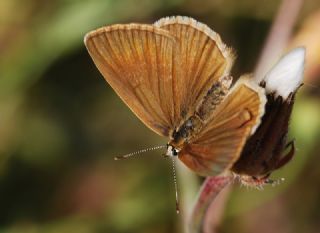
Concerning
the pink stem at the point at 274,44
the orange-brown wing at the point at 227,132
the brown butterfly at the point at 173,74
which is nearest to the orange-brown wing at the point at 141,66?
the brown butterfly at the point at 173,74

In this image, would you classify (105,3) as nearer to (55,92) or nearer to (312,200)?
(55,92)

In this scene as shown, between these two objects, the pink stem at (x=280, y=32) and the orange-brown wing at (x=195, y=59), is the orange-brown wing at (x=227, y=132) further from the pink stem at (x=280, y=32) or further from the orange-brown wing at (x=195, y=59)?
the pink stem at (x=280, y=32)

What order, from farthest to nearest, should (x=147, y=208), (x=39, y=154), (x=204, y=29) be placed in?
(x=39, y=154), (x=147, y=208), (x=204, y=29)

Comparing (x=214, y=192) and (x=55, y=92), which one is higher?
(x=214, y=192)

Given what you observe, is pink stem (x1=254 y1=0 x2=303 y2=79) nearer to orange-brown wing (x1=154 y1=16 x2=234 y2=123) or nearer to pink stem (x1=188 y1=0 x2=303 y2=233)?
pink stem (x1=188 y1=0 x2=303 y2=233)

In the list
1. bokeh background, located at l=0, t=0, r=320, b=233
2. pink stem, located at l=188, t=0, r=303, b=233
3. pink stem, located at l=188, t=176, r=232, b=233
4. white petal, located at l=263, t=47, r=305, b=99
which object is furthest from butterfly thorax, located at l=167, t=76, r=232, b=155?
bokeh background, located at l=0, t=0, r=320, b=233

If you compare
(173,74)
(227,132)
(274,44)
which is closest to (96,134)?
(274,44)

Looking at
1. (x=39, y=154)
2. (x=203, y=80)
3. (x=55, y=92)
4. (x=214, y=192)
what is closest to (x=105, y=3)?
(x=55, y=92)
